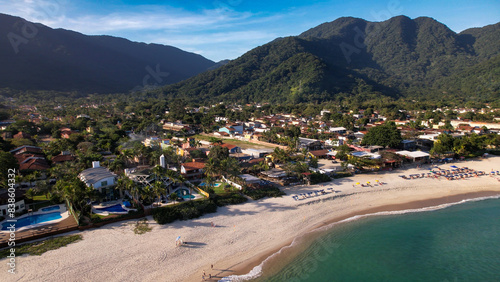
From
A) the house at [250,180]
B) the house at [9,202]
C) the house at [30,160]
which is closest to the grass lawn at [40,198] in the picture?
the house at [9,202]

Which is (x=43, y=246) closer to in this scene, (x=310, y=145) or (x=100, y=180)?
(x=100, y=180)

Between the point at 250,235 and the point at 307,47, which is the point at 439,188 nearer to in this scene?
the point at 250,235

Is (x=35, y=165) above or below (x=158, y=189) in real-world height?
above

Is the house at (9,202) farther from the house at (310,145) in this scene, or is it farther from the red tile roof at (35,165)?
the house at (310,145)

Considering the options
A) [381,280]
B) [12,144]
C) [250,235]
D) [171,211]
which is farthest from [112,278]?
[12,144]

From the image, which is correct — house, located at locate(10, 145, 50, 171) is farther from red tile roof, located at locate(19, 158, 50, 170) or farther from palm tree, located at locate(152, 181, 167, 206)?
palm tree, located at locate(152, 181, 167, 206)

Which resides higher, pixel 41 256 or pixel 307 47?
pixel 307 47

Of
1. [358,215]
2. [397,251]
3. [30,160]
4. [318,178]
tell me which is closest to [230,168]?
[318,178]
